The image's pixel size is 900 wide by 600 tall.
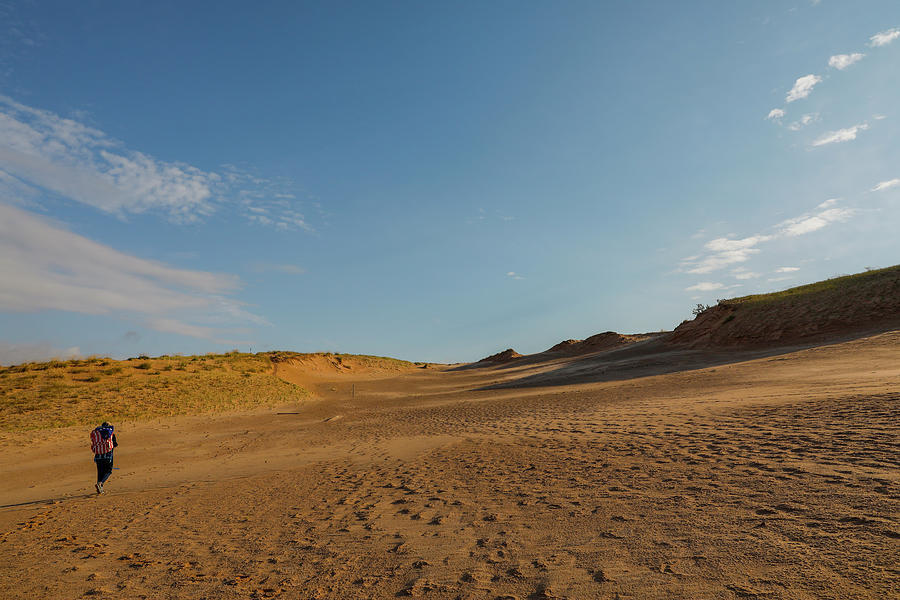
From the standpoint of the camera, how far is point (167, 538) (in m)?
7.21

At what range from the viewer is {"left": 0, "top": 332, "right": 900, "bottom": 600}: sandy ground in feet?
14.4

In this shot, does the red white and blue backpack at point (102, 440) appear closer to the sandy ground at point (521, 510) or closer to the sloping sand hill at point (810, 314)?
the sandy ground at point (521, 510)

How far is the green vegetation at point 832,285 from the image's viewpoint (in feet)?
84.6

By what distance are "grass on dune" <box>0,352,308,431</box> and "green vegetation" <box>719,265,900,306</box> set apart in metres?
33.7

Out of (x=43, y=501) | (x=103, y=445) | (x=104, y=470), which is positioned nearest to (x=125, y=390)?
(x=43, y=501)

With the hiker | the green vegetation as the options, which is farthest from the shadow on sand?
the green vegetation

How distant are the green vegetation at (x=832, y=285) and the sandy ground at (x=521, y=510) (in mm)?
13750

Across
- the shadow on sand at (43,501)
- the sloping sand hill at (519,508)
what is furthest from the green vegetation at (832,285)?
the shadow on sand at (43,501)

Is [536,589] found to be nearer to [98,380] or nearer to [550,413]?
[550,413]

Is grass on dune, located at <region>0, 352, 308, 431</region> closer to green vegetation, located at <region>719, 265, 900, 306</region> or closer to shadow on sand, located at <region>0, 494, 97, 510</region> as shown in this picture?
shadow on sand, located at <region>0, 494, 97, 510</region>

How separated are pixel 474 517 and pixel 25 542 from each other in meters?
7.86

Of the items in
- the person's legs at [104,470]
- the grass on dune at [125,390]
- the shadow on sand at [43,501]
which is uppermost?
the grass on dune at [125,390]

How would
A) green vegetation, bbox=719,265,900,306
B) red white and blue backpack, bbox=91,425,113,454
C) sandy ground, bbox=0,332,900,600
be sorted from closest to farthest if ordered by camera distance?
sandy ground, bbox=0,332,900,600, red white and blue backpack, bbox=91,425,113,454, green vegetation, bbox=719,265,900,306

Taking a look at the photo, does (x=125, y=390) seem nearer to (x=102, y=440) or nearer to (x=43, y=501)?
(x=43, y=501)
